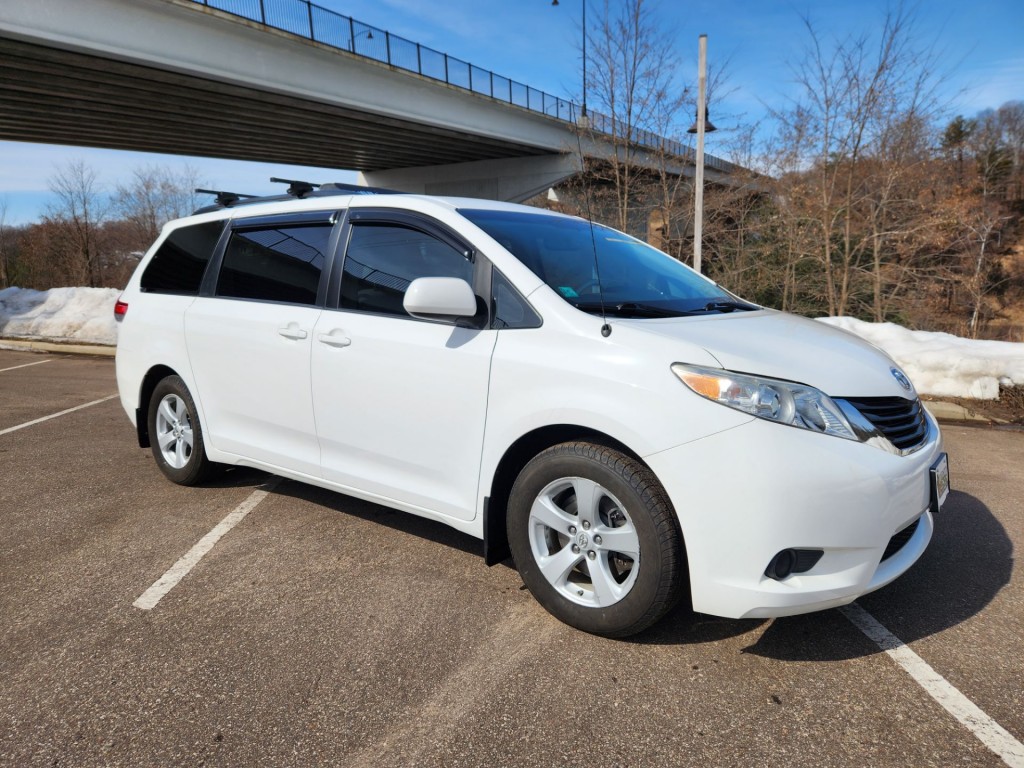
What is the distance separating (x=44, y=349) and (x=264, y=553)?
481 inches

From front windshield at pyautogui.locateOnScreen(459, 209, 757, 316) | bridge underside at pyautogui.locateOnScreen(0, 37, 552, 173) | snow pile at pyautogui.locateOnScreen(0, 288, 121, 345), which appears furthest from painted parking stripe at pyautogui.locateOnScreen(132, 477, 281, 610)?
bridge underside at pyautogui.locateOnScreen(0, 37, 552, 173)

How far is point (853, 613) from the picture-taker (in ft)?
9.50

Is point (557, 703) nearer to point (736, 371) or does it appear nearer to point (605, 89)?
point (736, 371)

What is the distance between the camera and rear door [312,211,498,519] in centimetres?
290

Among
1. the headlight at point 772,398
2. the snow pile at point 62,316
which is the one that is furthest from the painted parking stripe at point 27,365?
the headlight at point 772,398

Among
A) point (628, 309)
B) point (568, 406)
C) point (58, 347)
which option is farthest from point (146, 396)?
point (58, 347)

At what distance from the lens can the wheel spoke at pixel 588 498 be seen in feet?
8.43

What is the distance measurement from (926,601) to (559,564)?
1.70 metres

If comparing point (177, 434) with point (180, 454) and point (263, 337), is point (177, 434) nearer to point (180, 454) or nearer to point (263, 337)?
point (180, 454)

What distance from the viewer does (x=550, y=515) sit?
269cm

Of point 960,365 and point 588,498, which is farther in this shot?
point 960,365

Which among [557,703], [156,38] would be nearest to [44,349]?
[156,38]

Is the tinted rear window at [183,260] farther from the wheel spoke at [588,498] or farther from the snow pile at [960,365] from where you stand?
the snow pile at [960,365]

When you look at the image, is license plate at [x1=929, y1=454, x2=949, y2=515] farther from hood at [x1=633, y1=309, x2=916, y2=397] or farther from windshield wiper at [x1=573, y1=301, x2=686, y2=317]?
windshield wiper at [x1=573, y1=301, x2=686, y2=317]
